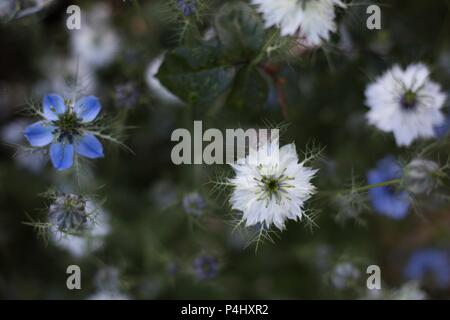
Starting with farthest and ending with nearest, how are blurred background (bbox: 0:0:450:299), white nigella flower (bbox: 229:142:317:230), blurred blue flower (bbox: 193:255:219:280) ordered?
blurred background (bbox: 0:0:450:299) < blurred blue flower (bbox: 193:255:219:280) < white nigella flower (bbox: 229:142:317:230)

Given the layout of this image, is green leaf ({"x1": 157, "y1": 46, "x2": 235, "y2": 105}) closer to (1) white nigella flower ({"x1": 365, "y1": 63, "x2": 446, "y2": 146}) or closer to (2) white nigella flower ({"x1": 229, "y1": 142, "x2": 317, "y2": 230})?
(2) white nigella flower ({"x1": 229, "y1": 142, "x2": 317, "y2": 230})

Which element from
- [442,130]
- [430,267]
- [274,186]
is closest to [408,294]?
[430,267]

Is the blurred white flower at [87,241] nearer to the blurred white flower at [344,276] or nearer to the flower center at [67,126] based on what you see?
the flower center at [67,126]

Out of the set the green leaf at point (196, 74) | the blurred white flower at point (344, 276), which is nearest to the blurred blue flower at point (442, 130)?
the blurred white flower at point (344, 276)

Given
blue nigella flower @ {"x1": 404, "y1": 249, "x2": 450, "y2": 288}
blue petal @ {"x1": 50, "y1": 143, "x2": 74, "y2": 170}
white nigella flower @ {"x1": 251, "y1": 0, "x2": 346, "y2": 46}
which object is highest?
white nigella flower @ {"x1": 251, "y1": 0, "x2": 346, "y2": 46}

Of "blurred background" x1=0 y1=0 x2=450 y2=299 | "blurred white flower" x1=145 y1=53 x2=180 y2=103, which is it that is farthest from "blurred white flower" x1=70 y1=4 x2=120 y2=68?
"blurred white flower" x1=145 y1=53 x2=180 y2=103

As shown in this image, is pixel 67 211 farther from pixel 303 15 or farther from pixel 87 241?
pixel 303 15
